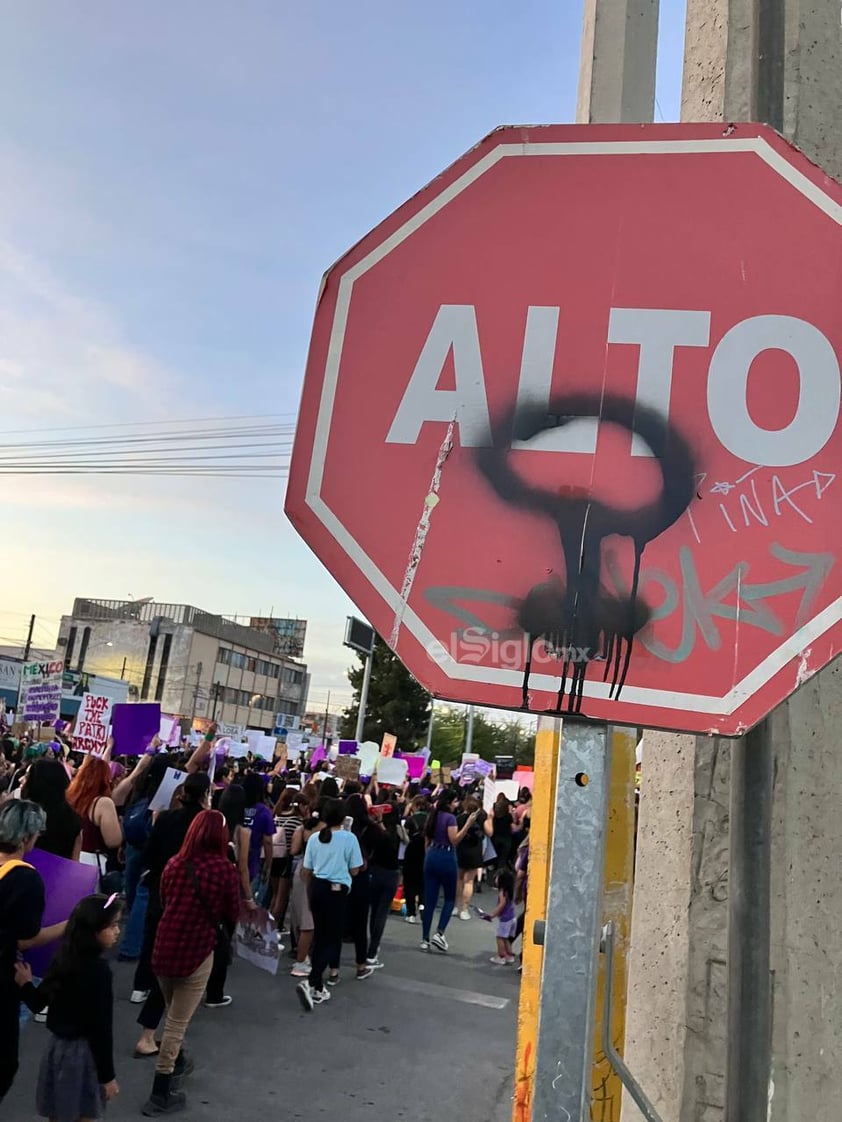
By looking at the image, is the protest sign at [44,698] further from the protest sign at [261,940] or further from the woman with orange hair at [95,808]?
the protest sign at [261,940]

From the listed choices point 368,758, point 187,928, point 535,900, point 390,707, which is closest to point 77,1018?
point 187,928

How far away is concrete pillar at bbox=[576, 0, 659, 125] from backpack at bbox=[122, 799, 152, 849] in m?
6.53

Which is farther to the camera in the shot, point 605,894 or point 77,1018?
point 77,1018

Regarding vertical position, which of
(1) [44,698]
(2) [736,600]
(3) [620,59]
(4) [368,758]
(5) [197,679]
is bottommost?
(4) [368,758]

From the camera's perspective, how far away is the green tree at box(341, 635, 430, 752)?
154 feet

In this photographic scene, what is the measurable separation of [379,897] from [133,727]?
3153 millimetres

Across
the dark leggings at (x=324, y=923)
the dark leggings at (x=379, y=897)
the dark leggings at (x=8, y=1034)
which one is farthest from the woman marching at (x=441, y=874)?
the dark leggings at (x=8, y=1034)

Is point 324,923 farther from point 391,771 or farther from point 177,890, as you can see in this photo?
point 391,771

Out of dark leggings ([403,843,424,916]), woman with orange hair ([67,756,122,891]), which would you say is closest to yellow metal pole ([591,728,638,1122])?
woman with orange hair ([67,756,122,891])

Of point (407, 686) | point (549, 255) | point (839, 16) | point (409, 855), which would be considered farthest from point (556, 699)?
point (407, 686)

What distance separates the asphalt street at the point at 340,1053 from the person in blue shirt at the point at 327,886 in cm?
21

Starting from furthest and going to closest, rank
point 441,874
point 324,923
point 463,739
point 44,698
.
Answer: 1. point 463,739
2. point 44,698
3. point 441,874
4. point 324,923

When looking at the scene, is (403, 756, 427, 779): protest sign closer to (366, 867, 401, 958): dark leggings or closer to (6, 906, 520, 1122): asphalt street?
(366, 867, 401, 958): dark leggings

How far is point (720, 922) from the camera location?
5.92 feet
